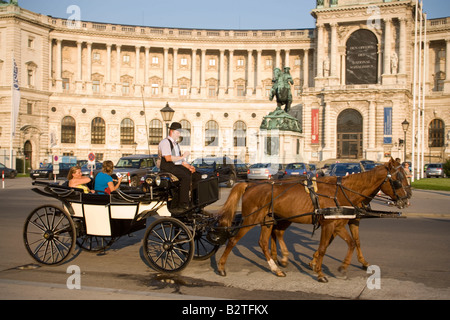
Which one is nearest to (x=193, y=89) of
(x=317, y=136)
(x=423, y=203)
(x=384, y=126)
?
(x=317, y=136)

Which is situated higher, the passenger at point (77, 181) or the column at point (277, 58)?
the column at point (277, 58)

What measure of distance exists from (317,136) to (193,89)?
22180mm

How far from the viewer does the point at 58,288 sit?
23.5ft

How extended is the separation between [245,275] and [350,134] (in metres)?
60.4

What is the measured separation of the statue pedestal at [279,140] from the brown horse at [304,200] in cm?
3512

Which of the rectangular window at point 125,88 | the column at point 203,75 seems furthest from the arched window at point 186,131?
the rectangular window at point 125,88

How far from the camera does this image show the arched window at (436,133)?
70000mm

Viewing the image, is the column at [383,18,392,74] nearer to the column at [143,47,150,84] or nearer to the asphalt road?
the column at [143,47,150,84]

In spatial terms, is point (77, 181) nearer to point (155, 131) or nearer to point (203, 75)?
point (155, 131)

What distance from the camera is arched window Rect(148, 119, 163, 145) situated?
249 ft

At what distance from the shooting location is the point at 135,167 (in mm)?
29109

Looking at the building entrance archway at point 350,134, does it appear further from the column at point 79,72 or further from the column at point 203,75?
the column at point 79,72
